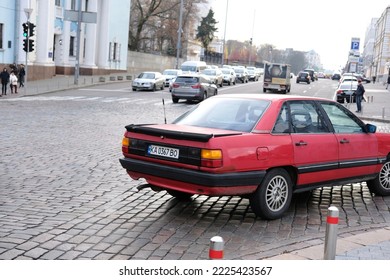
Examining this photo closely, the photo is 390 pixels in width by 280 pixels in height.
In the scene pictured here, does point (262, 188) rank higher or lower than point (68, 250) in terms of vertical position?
higher

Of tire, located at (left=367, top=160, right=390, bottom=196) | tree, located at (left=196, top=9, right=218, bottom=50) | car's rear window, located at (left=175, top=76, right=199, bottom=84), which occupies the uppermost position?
tree, located at (left=196, top=9, right=218, bottom=50)

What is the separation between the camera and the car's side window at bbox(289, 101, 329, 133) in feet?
24.3

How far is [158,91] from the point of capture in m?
41.7

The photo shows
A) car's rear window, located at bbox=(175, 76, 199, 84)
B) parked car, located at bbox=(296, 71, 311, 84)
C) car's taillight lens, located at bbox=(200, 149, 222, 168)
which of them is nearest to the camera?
car's taillight lens, located at bbox=(200, 149, 222, 168)

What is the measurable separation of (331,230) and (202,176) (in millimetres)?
1918

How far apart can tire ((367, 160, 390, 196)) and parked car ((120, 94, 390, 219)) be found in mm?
317

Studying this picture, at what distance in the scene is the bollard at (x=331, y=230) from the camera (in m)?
4.81

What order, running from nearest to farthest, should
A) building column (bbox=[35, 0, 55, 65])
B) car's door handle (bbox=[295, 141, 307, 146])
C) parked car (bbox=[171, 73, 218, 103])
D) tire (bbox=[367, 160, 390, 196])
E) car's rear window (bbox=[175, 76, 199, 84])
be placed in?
car's door handle (bbox=[295, 141, 307, 146]), tire (bbox=[367, 160, 390, 196]), parked car (bbox=[171, 73, 218, 103]), car's rear window (bbox=[175, 76, 199, 84]), building column (bbox=[35, 0, 55, 65])

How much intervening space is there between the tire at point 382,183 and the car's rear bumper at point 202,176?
2792 mm

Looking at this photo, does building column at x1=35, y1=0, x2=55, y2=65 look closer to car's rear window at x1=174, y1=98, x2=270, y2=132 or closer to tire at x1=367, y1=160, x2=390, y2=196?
car's rear window at x1=174, y1=98, x2=270, y2=132

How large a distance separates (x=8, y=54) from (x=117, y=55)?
69.5 ft

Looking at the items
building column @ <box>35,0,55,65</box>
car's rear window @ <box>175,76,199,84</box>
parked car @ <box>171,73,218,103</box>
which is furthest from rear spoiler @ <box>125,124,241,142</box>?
building column @ <box>35,0,55,65</box>

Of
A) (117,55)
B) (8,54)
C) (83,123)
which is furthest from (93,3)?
(83,123)
